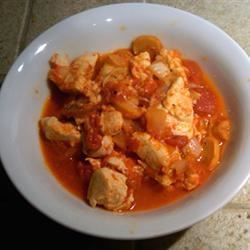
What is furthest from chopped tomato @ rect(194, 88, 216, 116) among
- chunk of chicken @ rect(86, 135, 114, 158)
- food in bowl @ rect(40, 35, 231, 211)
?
chunk of chicken @ rect(86, 135, 114, 158)

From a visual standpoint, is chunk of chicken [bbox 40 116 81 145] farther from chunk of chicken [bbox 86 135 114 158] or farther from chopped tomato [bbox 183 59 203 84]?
chopped tomato [bbox 183 59 203 84]

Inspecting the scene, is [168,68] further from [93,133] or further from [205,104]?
[93,133]

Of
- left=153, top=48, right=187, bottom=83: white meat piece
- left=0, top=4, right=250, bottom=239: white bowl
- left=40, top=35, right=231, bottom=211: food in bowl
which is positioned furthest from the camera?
left=153, top=48, right=187, bottom=83: white meat piece

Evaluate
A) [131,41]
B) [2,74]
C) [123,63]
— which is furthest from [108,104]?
[2,74]

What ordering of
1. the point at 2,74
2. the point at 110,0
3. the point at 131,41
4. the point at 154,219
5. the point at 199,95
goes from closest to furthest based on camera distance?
the point at 154,219, the point at 199,95, the point at 131,41, the point at 2,74, the point at 110,0

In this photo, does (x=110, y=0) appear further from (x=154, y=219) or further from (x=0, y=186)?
(x=154, y=219)

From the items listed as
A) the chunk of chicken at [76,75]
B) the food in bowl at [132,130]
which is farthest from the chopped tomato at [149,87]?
the chunk of chicken at [76,75]
